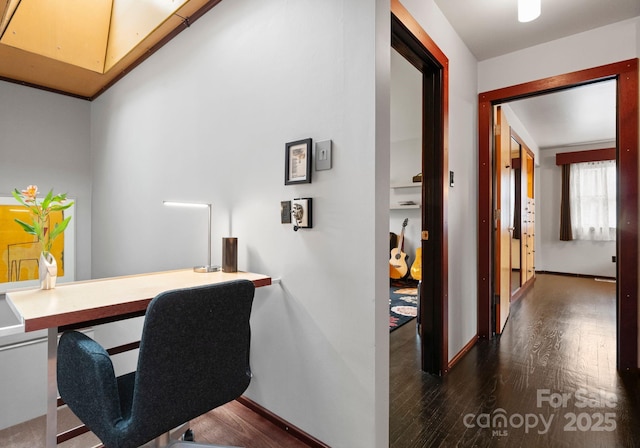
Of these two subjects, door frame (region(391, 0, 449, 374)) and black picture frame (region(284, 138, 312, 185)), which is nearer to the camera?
black picture frame (region(284, 138, 312, 185))

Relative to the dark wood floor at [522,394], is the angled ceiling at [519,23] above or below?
above

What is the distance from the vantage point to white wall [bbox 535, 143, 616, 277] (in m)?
6.26

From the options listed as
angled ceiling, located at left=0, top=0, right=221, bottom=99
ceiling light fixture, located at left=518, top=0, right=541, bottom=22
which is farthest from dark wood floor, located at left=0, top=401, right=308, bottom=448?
ceiling light fixture, located at left=518, top=0, right=541, bottom=22

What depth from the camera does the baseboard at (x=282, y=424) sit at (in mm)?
1538

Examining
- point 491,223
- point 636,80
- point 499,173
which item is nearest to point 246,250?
point 491,223

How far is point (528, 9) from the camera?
1917mm

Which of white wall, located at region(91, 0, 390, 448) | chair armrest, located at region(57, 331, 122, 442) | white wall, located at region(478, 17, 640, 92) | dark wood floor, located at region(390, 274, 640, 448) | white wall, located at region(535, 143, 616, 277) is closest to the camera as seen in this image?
chair armrest, located at region(57, 331, 122, 442)

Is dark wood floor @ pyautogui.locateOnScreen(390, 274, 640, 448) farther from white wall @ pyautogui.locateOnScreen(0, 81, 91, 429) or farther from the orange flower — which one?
white wall @ pyautogui.locateOnScreen(0, 81, 91, 429)

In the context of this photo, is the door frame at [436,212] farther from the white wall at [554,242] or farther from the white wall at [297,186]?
the white wall at [554,242]

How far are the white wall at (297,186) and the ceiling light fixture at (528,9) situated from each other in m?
1.15

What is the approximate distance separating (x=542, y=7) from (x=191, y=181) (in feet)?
8.95

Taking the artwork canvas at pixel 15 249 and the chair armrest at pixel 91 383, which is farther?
the artwork canvas at pixel 15 249

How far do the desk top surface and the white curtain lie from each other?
7193 mm

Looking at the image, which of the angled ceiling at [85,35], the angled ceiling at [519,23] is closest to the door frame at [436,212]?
the angled ceiling at [519,23]
